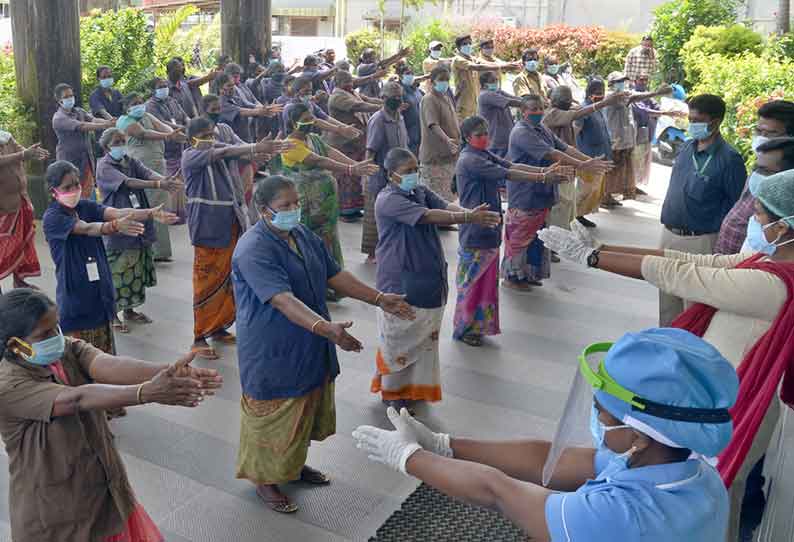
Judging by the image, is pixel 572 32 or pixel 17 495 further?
pixel 572 32

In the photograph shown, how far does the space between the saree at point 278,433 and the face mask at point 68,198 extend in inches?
69.7

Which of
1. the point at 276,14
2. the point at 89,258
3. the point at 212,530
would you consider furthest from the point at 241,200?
the point at 276,14

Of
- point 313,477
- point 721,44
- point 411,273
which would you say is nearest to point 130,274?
point 411,273

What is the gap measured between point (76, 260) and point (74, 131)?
509cm

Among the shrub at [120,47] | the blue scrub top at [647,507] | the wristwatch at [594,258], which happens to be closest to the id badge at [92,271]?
the wristwatch at [594,258]

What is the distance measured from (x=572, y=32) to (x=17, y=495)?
21377 millimetres

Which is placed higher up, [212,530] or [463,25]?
[463,25]

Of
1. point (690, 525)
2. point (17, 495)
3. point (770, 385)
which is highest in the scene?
point (690, 525)

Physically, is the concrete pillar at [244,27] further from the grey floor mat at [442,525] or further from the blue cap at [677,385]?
the blue cap at [677,385]

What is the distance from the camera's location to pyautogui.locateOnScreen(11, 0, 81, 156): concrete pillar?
10.2 metres

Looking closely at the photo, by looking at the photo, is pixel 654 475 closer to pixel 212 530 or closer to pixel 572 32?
pixel 212 530

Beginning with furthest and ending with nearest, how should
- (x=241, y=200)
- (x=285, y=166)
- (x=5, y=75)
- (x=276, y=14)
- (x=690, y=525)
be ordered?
(x=276, y=14)
(x=5, y=75)
(x=285, y=166)
(x=241, y=200)
(x=690, y=525)

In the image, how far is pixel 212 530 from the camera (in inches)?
165

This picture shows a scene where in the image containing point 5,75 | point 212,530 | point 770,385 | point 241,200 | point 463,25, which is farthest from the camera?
point 463,25
